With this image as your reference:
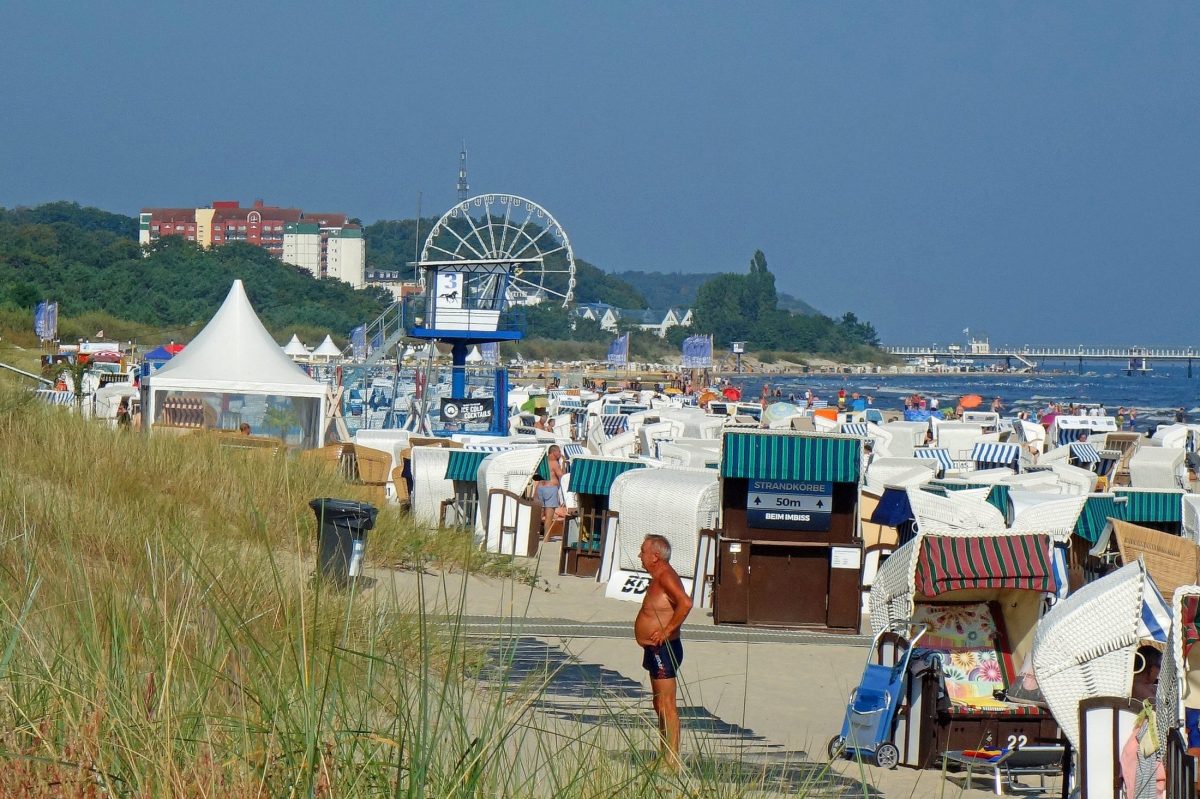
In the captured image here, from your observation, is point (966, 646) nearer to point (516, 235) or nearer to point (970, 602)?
point (970, 602)

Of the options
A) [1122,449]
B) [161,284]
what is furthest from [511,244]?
[161,284]

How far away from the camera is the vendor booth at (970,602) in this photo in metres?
7.56

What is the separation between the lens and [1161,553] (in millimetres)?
9625

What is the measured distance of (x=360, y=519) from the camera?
927 centimetres

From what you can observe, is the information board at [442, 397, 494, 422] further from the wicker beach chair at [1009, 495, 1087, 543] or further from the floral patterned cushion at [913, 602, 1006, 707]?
the floral patterned cushion at [913, 602, 1006, 707]

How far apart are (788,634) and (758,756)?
16.9 feet

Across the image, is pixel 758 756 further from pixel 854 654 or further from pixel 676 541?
pixel 676 541

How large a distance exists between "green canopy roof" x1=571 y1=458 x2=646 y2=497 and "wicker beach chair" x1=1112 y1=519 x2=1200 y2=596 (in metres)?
5.21

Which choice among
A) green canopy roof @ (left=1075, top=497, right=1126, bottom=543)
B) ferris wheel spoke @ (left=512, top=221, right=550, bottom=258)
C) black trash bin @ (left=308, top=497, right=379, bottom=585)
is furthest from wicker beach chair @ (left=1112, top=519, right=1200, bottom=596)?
ferris wheel spoke @ (left=512, top=221, right=550, bottom=258)

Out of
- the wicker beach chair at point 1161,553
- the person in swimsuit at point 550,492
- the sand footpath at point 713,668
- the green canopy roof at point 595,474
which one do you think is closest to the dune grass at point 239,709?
the sand footpath at point 713,668

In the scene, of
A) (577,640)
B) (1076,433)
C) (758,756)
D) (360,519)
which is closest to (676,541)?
(577,640)

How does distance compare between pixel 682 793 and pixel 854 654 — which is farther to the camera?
pixel 854 654

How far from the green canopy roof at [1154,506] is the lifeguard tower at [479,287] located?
19.1 m

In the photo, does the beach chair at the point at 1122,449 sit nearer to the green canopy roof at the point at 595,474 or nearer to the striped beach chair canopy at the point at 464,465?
the striped beach chair canopy at the point at 464,465
